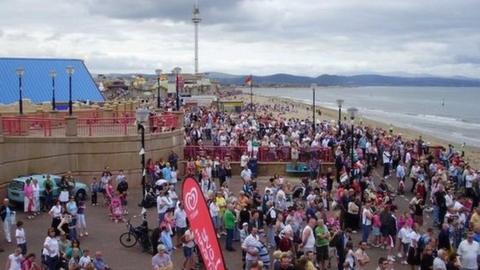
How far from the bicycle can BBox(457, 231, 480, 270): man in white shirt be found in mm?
7717

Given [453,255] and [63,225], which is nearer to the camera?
[453,255]

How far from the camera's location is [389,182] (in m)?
26.7

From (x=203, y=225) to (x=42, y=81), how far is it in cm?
3765

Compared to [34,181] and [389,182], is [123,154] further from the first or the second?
[389,182]

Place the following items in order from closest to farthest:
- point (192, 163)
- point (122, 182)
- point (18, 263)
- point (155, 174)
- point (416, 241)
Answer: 1. point (18, 263)
2. point (416, 241)
3. point (122, 182)
4. point (155, 174)
5. point (192, 163)

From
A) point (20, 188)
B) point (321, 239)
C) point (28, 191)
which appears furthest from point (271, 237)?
point (20, 188)

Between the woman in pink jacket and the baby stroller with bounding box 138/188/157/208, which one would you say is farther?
the baby stroller with bounding box 138/188/157/208

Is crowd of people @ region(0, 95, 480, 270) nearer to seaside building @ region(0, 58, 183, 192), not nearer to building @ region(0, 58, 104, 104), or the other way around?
seaside building @ region(0, 58, 183, 192)

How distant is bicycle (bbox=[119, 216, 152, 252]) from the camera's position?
1603cm

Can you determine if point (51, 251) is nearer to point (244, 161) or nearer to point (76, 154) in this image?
point (76, 154)

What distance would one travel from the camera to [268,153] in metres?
28.6

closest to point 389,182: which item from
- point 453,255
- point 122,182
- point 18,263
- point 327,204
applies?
point 327,204

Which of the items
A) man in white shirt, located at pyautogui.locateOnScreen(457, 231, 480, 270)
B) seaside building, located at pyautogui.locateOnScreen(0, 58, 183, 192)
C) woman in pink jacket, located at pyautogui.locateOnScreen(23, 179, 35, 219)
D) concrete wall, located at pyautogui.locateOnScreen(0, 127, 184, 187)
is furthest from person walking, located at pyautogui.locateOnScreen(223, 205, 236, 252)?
concrete wall, located at pyautogui.locateOnScreen(0, 127, 184, 187)

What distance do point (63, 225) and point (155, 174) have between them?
8414 millimetres
